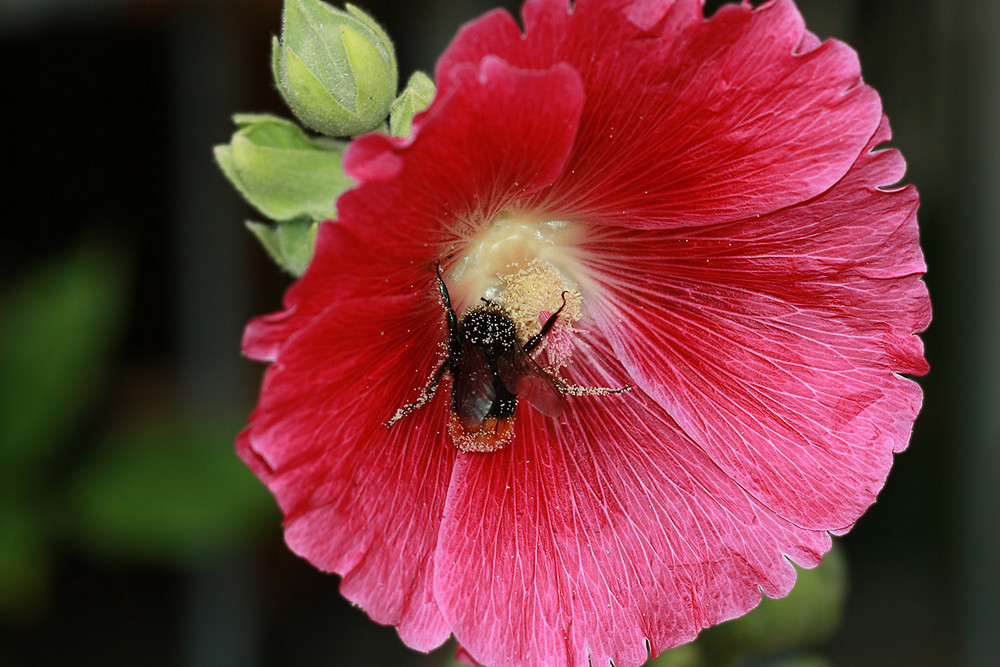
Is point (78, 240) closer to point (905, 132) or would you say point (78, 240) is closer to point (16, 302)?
point (16, 302)

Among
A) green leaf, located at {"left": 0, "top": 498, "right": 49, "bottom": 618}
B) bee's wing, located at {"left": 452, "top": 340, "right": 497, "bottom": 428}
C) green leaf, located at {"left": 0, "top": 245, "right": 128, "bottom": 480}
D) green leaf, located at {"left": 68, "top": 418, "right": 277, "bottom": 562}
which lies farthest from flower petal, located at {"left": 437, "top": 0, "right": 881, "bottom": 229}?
green leaf, located at {"left": 0, "top": 245, "right": 128, "bottom": 480}

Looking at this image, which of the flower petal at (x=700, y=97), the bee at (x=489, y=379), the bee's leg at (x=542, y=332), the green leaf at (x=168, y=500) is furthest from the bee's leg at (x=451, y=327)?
the green leaf at (x=168, y=500)

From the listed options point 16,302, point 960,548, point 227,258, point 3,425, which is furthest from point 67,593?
point 960,548

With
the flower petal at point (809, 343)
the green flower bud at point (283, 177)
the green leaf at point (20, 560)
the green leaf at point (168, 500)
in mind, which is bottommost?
the green leaf at point (20, 560)

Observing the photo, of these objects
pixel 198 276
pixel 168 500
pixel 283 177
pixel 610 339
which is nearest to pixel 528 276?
pixel 610 339

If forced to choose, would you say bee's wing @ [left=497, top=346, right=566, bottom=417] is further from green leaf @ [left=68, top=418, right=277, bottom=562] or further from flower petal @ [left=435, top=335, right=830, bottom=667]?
green leaf @ [left=68, top=418, right=277, bottom=562]

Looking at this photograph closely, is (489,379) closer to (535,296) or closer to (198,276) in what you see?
(535,296)

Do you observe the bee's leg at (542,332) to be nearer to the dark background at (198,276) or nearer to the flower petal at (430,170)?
the flower petal at (430,170)
